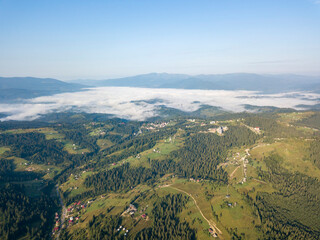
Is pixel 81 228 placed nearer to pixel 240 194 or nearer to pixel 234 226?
pixel 234 226

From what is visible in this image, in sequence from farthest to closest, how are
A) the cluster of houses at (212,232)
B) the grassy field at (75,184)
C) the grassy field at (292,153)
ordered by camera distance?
the grassy field at (75,184)
the grassy field at (292,153)
the cluster of houses at (212,232)

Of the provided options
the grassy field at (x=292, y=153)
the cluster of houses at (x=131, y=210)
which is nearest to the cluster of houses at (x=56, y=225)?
the cluster of houses at (x=131, y=210)

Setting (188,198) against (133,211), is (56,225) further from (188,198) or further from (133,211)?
(188,198)

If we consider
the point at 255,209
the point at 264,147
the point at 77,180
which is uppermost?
the point at 264,147

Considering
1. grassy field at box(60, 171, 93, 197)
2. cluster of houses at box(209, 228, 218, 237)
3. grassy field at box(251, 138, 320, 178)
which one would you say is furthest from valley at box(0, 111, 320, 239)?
grassy field at box(60, 171, 93, 197)

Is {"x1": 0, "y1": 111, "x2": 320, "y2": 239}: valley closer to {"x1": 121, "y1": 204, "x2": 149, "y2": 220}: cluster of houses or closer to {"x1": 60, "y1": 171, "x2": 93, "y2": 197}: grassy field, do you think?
{"x1": 121, "y1": 204, "x2": 149, "y2": 220}: cluster of houses

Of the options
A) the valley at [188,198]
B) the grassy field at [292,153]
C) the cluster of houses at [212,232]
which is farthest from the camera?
the grassy field at [292,153]

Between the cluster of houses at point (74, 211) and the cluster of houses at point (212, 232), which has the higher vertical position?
the cluster of houses at point (212, 232)

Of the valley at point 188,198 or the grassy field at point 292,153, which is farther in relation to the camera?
the grassy field at point 292,153

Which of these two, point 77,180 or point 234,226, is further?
point 77,180

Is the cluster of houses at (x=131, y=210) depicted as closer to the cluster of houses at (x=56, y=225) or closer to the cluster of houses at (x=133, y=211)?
the cluster of houses at (x=133, y=211)

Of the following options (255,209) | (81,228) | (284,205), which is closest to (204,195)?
(255,209)
